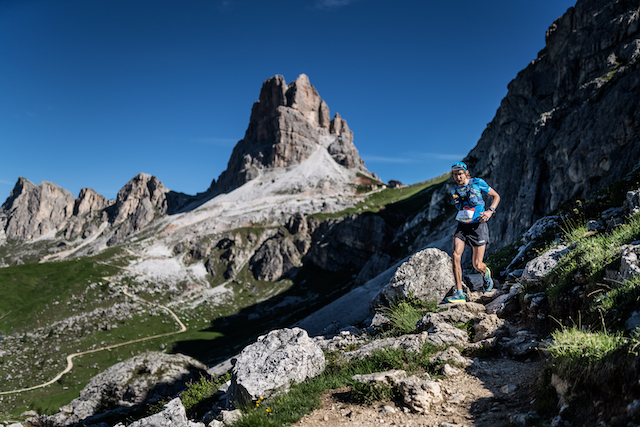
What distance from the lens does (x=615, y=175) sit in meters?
36.2

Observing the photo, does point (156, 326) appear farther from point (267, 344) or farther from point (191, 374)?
point (267, 344)

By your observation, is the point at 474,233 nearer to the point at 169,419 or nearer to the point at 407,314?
the point at 407,314

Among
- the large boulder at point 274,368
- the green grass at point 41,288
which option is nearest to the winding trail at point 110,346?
the green grass at point 41,288

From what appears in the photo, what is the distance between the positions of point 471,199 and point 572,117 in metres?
A: 57.2

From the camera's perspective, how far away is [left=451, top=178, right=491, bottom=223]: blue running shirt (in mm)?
11297

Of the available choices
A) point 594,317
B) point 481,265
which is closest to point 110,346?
point 481,265

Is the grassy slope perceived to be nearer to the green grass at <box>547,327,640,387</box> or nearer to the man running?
the man running

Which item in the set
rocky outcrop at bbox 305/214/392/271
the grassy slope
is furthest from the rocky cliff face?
the grassy slope

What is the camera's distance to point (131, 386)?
112 feet

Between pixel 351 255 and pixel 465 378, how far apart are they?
14935 centimetres

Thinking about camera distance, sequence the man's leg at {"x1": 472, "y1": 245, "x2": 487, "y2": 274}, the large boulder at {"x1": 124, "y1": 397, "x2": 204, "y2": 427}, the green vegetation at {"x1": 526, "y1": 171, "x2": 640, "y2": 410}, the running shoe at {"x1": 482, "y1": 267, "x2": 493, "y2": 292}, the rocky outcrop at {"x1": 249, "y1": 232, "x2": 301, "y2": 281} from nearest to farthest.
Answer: the green vegetation at {"x1": 526, "y1": 171, "x2": 640, "y2": 410} < the large boulder at {"x1": 124, "y1": 397, "x2": 204, "y2": 427} < the man's leg at {"x1": 472, "y1": 245, "x2": 487, "y2": 274} < the running shoe at {"x1": 482, "y1": 267, "x2": 493, "y2": 292} < the rocky outcrop at {"x1": 249, "y1": 232, "x2": 301, "y2": 281}

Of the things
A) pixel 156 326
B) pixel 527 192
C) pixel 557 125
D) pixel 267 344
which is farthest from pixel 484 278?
pixel 156 326

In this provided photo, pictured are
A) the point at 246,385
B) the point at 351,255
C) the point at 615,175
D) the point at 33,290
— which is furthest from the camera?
the point at 351,255

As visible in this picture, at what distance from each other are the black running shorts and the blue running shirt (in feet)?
0.90
